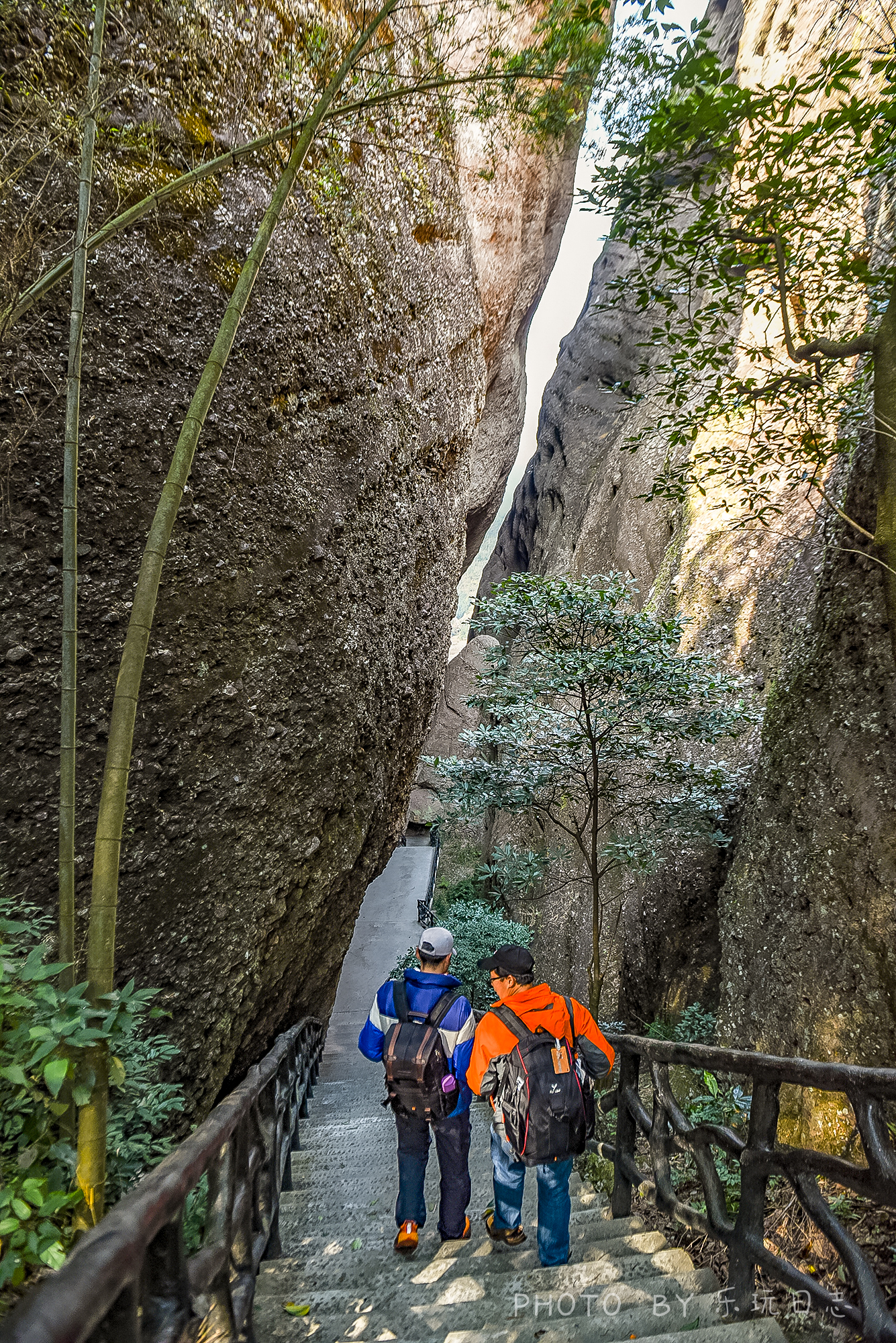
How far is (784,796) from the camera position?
446cm

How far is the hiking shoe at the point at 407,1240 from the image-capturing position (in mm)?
2633

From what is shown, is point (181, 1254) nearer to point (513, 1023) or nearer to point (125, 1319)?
point (125, 1319)

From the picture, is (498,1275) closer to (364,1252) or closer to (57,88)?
(364,1252)

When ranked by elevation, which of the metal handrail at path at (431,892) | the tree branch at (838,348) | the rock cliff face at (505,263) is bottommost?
the metal handrail at path at (431,892)

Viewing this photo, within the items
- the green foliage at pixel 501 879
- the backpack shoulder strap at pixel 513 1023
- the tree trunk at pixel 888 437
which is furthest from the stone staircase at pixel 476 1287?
the green foliage at pixel 501 879

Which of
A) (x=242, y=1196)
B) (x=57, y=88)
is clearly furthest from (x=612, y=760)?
(x=57, y=88)

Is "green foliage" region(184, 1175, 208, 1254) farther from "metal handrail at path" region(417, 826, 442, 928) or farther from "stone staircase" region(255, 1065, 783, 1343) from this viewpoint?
"metal handrail at path" region(417, 826, 442, 928)

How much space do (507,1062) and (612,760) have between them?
206 inches

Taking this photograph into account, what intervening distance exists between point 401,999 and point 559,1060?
2.26 ft

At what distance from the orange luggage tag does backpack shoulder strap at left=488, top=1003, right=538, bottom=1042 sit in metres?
0.09

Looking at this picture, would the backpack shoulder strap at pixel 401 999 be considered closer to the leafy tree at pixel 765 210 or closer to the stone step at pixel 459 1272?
the stone step at pixel 459 1272

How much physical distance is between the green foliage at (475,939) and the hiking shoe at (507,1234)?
6029 millimetres

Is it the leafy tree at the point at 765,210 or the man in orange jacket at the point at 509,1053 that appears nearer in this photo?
the man in orange jacket at the point at 509,1053

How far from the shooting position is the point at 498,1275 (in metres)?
2.36
